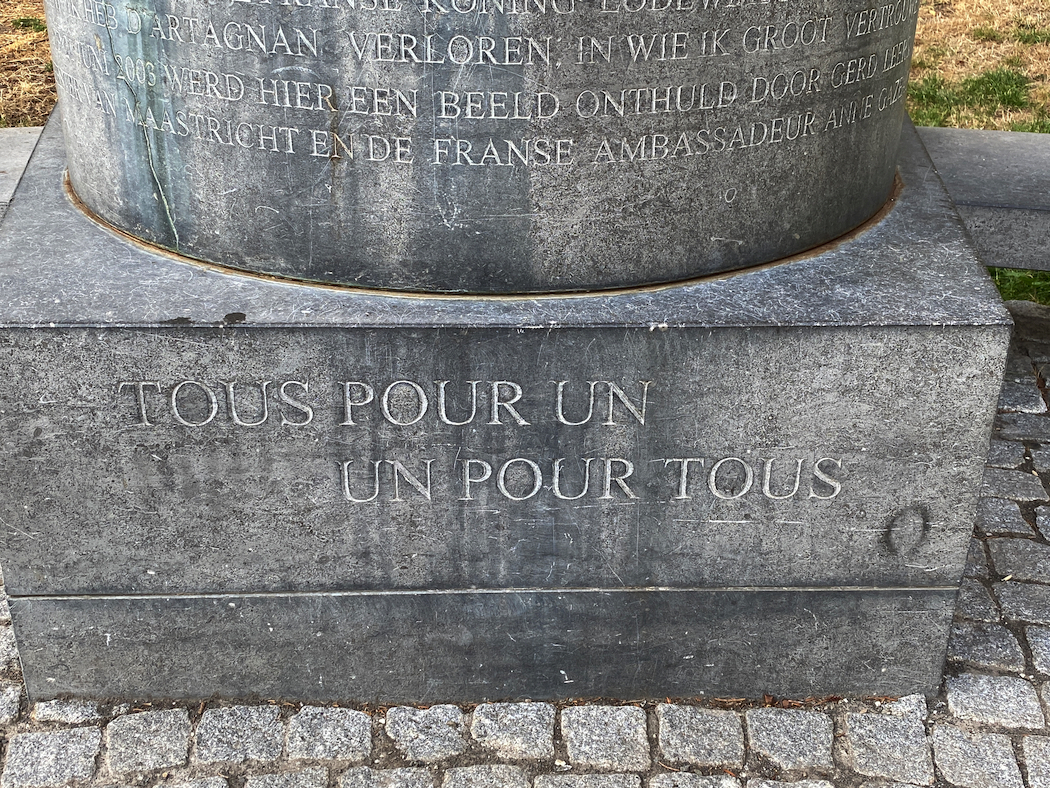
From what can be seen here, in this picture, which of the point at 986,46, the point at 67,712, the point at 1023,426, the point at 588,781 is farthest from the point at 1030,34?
the point at 67,712

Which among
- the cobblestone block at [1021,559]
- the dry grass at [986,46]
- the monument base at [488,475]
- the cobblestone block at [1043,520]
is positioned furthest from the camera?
the dry grass at [986,46]

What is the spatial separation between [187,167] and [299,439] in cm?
69

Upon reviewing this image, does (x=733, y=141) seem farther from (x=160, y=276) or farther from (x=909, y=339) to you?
(x=160, y=276)

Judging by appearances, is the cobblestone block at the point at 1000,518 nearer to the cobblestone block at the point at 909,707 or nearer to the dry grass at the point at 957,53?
the cobblestone block at the point at 909,707

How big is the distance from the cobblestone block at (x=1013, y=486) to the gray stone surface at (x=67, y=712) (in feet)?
9.03

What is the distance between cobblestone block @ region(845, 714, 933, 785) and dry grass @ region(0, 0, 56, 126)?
5.71m

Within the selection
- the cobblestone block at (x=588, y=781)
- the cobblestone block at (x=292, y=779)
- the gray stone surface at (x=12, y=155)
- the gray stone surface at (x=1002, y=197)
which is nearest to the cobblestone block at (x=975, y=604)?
the cobblestone block at (x=588, y=781)

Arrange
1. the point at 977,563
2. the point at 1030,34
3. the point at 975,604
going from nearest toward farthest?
the point at 975,604 < the point at 977,563 < the point at 1030,34

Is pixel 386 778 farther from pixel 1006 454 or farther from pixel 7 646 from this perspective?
pixel 1006 454

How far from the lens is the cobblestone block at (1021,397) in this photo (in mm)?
4514

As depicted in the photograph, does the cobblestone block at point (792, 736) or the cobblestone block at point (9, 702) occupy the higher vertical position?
the cobblestone block at point (792, 736)

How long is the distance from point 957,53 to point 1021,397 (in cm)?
468

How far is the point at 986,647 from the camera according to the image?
3.28m

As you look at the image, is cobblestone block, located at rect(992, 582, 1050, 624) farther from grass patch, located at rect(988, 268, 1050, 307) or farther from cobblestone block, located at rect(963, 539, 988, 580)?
grass patch, located at rect(988, 268, 1050, 307)
